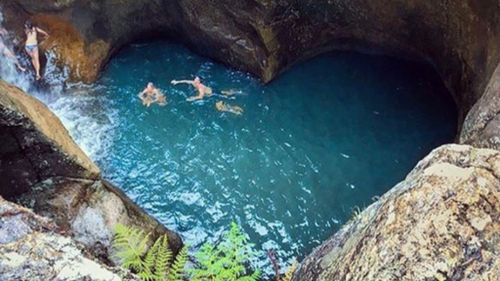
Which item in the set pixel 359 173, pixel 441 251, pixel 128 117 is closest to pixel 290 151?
pixel 359 173

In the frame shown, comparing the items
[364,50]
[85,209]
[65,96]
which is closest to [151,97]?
[65,96]

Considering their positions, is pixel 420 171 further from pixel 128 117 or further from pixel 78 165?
pixel 128 117

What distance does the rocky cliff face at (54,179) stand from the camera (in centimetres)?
595

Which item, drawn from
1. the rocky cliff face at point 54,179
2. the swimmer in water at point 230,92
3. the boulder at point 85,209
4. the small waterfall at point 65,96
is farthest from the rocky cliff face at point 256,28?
the boulder at point 85,209

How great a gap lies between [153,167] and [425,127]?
4.67 metres

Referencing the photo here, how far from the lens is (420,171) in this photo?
3385 millimetres

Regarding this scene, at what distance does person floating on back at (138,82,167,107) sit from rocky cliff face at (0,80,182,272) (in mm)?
3080

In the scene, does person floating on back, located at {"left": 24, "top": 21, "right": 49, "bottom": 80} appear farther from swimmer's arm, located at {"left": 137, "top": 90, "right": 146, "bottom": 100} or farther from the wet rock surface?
the wet rock surface

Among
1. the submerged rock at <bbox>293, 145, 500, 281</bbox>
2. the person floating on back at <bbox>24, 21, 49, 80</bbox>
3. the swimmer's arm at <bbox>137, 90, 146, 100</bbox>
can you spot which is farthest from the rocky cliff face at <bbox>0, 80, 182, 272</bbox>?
the submerged rock at <bbox>293, 145, 500, 281</bbox>

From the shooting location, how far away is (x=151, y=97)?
33.0ft

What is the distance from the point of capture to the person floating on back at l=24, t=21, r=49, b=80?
33.1 feet

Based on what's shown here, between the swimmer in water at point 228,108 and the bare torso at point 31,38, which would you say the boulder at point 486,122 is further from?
the bare torso at point 31,38

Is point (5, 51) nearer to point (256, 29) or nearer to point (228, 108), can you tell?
point (228, 108)

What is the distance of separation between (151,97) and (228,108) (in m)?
1.40
